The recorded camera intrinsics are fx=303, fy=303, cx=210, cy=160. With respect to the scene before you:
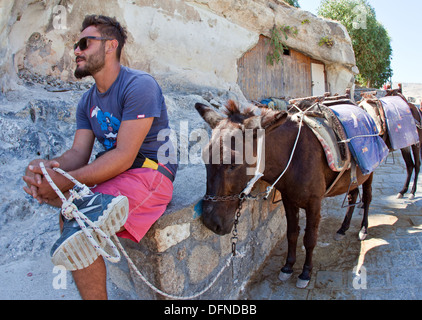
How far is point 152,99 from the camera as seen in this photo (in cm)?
190

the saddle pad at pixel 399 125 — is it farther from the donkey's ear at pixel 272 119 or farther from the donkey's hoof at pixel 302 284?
the donkey's ear at pixel 272 119

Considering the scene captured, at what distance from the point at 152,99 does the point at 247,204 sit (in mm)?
1342

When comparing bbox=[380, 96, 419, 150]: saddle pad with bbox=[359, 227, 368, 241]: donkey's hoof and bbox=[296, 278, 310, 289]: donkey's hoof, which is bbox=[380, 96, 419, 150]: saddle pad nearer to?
bbox=[359, 227, 368, 241]: donkey's hoof

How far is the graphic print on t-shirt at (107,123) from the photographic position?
205 cm

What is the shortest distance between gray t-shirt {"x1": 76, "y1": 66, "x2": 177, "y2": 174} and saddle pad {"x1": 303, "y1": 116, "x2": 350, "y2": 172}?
4.36ft

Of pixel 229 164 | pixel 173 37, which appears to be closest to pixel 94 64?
pixel 229 164

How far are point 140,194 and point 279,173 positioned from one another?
1230 millimetres

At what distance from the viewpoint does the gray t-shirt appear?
1871 mm

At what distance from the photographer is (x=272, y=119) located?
218 centimetres

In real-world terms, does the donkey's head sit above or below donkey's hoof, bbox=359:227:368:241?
above

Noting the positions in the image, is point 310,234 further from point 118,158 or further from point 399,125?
point 399,125

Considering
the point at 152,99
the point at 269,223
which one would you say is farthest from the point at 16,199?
the point at 269,223

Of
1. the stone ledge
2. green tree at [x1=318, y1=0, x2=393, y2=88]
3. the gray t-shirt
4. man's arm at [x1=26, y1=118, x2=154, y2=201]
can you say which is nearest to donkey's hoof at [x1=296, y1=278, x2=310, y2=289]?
the stone ledge
